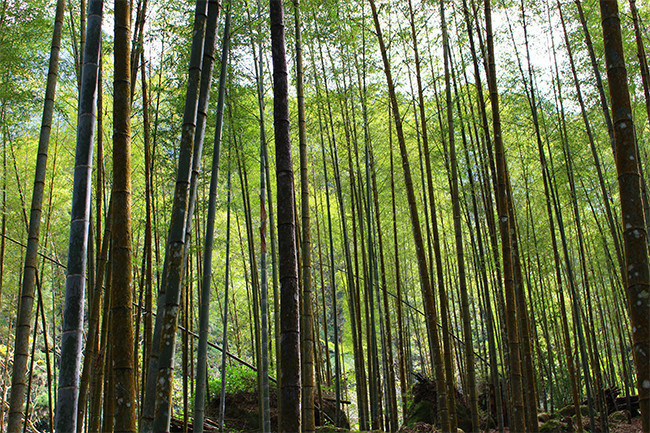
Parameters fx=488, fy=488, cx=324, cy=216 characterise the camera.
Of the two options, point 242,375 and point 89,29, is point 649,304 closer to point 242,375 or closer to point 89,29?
point 89,29

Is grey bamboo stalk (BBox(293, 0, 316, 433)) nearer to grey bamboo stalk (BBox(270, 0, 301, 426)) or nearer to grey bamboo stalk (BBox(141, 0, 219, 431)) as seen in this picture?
grey bamboo stalk (BBox(141, 0, 219, 431))

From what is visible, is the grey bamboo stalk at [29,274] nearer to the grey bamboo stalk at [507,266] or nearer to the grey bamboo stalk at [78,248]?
the grey bamboo stalk at [78,248]

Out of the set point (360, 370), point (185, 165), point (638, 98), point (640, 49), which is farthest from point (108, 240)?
point (638, 98)

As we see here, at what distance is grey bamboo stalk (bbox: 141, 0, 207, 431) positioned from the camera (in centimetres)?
206

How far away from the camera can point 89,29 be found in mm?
2109

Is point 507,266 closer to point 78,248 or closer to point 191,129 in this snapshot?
point 191,129

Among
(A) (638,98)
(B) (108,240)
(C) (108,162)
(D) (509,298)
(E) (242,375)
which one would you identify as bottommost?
(E) (242,375)

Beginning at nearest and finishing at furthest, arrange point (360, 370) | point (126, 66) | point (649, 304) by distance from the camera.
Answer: point (649, 304), point (126, 66), point (360, 370)

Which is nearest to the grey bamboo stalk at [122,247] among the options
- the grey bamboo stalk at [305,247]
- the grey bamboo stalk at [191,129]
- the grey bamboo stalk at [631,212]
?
the grey bamboo stalk at [191,129]

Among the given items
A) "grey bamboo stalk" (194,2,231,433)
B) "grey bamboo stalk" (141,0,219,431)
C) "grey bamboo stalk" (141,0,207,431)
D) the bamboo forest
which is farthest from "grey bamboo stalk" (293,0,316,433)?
"grey bamboo stalk" (141,0,207,431)

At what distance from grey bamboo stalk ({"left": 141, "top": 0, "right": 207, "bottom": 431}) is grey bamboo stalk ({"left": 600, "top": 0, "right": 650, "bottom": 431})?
68.4 inches

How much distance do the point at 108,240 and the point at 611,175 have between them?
7848 mm

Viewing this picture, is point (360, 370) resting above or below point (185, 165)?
below

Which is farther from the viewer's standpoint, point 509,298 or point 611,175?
point 611,175
